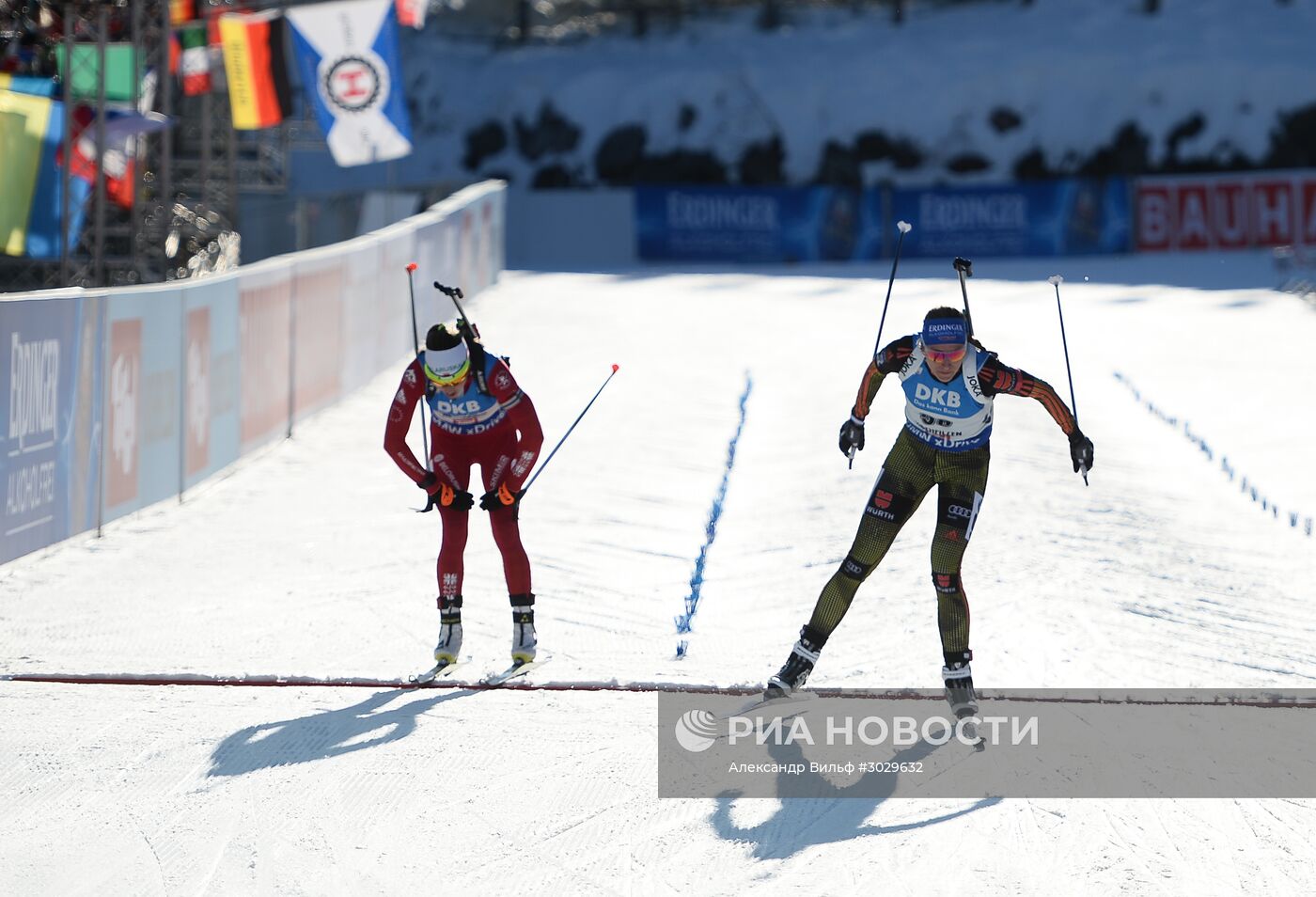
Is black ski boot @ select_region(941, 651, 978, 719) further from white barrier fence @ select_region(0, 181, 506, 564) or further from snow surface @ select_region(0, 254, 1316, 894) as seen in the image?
white barrier fence @ select_region(0, 181, 506, 564)

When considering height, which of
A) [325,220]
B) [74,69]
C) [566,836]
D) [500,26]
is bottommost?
[566,836]

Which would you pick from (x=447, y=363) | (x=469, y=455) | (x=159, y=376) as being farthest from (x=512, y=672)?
(x=159, y=376)

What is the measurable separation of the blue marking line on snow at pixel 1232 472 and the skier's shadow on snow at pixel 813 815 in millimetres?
6345

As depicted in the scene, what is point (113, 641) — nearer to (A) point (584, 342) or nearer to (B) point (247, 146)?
(A) point (584, 342)

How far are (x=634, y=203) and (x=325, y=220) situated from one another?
643cm

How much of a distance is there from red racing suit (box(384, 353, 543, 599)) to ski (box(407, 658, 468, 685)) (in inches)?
14.1

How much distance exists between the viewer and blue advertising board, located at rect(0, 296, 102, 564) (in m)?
9.79

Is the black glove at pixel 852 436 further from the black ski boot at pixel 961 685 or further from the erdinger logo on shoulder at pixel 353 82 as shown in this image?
the erdinger logo on shoulder at pixel 353 82

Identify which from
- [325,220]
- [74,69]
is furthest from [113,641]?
[325,220]

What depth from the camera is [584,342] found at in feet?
67.3

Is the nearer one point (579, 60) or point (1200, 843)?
point (1200, 843)

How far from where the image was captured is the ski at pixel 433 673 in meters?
7.88

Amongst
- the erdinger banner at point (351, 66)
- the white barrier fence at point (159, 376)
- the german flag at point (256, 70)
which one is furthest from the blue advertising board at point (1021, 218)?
Answer: the white barrier fence at point (159, 376)

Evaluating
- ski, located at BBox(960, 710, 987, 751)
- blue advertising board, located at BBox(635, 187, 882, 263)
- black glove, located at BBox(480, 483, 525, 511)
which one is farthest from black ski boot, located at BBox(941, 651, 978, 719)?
blue advertising board, located at BBox(635, 187, 882, 263)
